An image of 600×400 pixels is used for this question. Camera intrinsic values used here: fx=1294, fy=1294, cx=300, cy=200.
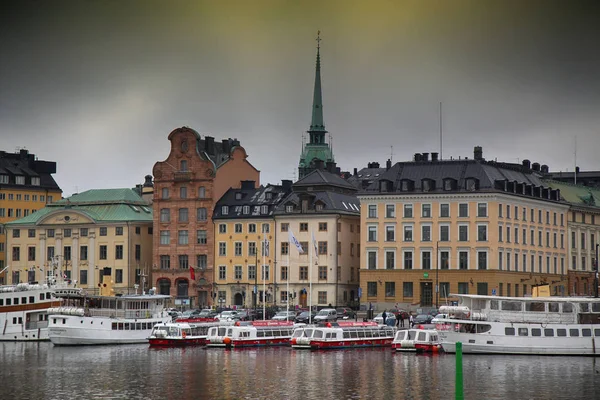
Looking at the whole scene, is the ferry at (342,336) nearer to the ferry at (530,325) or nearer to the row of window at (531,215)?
the ferry at (530,325)

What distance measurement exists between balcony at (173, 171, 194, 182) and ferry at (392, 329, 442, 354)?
74433mm

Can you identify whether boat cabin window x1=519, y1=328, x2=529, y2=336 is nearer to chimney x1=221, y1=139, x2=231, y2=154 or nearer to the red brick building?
the red brick building

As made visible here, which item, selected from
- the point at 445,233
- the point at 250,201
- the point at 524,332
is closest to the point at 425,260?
the point at 445,233

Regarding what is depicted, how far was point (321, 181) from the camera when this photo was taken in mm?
174625

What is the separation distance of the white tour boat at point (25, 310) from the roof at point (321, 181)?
5160cm

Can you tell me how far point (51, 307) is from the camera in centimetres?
13038

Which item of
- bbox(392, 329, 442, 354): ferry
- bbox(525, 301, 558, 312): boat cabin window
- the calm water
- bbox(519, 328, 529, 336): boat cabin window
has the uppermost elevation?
bbox(525, 301, 558, 312): boat cabin window

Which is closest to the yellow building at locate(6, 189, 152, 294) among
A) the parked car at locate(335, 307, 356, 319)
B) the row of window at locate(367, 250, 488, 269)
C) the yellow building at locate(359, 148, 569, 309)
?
the parked car at locate(335, 307, 356, 319)

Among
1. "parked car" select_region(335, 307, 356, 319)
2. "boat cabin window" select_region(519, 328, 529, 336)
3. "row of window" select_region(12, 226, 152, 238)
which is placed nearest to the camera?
"boat cabin window" select_region(519, 328, 529, 336)

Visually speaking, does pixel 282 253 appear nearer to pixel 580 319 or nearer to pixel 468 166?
pixel 468 166

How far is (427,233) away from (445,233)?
7.44 ft

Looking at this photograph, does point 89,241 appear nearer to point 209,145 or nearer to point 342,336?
point 209,145

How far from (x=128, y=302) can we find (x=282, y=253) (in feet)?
159

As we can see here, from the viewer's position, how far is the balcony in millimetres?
179125
